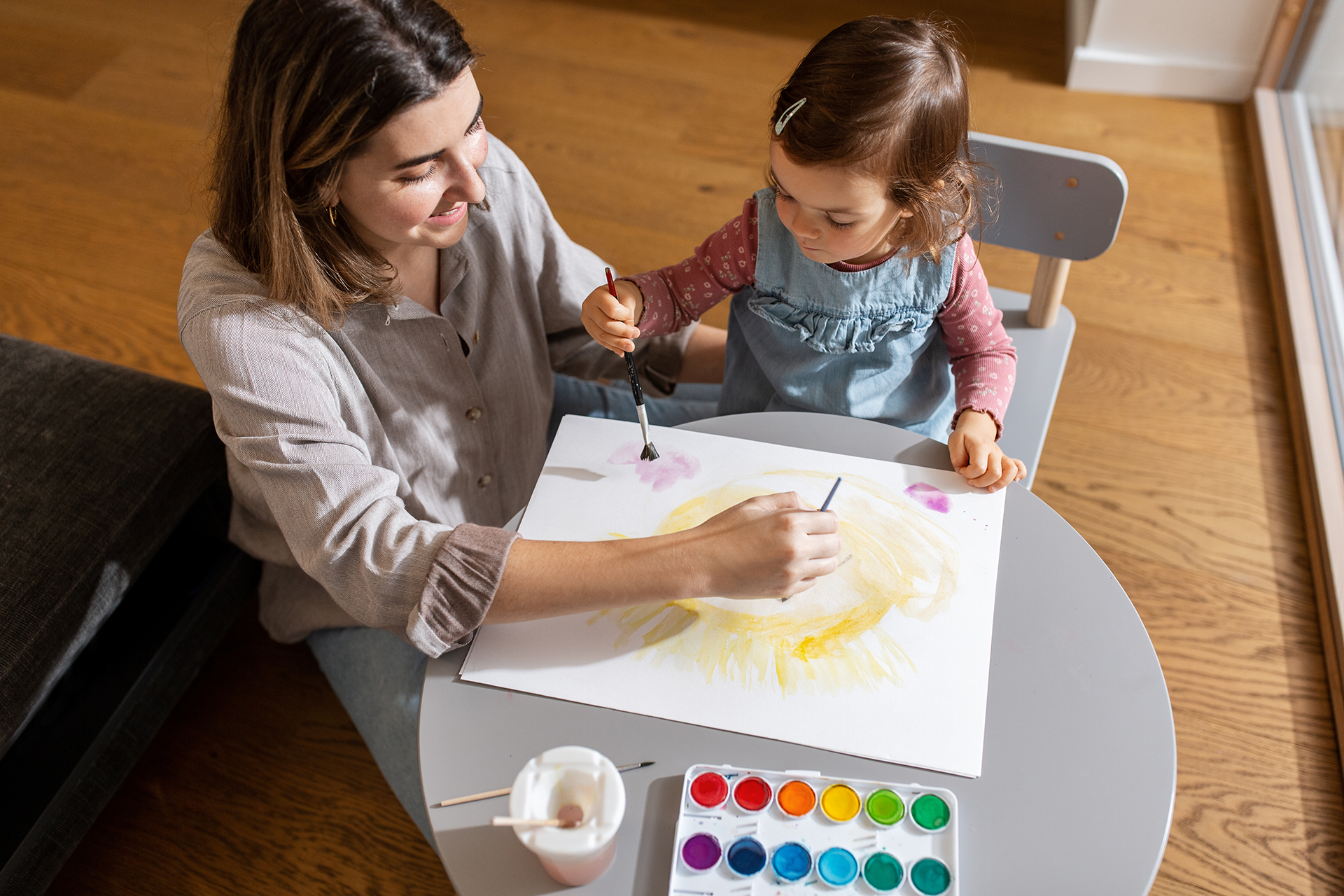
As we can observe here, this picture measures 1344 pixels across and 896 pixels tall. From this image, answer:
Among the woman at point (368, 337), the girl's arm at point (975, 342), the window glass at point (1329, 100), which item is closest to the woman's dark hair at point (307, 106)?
the woman at point (368, 337)

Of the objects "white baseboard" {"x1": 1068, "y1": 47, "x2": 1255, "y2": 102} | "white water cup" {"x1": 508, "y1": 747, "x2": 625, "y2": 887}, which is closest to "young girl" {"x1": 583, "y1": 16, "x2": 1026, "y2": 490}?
"white water cup" {"x1": 508, "y1": 747, "x2": 625, "y2": 887}

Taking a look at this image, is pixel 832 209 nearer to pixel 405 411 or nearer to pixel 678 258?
pixel 405 411

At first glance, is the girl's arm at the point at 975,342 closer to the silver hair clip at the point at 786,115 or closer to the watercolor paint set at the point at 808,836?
the silver hair clip at the point at 786,115

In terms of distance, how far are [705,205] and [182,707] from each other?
1.52 meters

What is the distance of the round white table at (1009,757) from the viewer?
0.72 m

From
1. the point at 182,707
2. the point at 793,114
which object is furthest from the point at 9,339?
the point at 793,114

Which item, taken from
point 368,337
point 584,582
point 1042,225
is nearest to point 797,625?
point 584,582

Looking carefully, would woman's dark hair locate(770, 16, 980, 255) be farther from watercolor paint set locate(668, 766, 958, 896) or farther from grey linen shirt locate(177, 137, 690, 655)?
watercolor paint set locate(668, 766, 958, 896)

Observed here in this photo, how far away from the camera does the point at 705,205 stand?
229 centimetres

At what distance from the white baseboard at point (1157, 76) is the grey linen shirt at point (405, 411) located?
176 cm

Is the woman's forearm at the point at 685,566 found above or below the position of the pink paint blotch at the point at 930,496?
above

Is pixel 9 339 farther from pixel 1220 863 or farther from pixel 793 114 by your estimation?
pixel 1220 863

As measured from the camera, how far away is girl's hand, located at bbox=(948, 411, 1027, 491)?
0.94 metres

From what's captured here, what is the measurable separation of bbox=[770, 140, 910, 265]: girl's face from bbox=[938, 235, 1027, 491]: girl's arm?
0.38 feet
